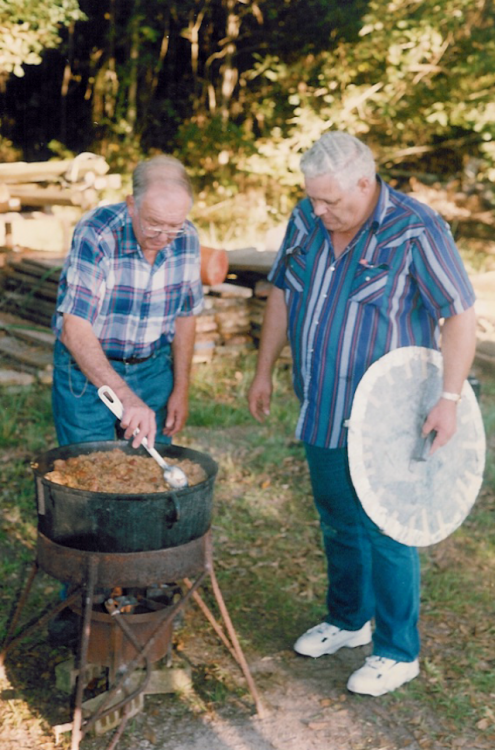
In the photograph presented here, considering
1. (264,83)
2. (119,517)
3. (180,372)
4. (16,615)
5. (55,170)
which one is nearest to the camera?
(119,517)

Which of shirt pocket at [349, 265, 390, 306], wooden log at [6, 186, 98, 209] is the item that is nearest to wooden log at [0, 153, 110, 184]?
wooden log at [6, 186, 98, 209]

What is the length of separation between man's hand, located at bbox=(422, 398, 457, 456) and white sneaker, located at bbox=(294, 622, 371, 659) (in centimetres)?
124

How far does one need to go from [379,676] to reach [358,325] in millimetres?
1558

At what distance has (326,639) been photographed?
4.10 m

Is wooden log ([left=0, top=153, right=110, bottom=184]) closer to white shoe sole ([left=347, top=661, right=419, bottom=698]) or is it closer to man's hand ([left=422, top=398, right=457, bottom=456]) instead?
man's hand ([left=422, top=398, right=457, bottom=456])

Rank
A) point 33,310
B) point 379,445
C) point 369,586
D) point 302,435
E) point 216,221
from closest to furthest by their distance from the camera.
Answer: point 379,445, point 302,435, point 369,586, point 33,310, point 216,221

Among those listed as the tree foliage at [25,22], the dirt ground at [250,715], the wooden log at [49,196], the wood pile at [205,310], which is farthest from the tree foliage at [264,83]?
the dirt ground at [250,715]

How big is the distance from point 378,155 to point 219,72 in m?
3.40

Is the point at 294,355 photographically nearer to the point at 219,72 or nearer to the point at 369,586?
the point at 369,586

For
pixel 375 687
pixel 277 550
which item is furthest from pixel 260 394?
pixel 277 550

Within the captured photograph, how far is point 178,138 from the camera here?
15.7 meters

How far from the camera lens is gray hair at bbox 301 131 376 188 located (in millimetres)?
3283

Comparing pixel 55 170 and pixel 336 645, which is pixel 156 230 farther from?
pixel 55 170

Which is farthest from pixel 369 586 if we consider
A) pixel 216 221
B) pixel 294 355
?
pixel 216 221
